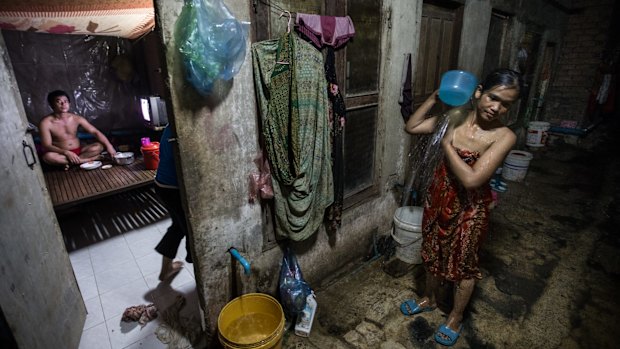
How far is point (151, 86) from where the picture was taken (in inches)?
299

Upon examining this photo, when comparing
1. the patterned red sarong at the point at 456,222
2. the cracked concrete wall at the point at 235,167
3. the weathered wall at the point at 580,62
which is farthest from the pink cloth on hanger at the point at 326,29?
the weathered wall at the point at 580,62

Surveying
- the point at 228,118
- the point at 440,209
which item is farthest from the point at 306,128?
the point at 440,209

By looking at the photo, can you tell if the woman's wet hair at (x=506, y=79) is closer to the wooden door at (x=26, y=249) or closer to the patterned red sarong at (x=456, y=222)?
the patterned red sarong at (x=456, y=222)

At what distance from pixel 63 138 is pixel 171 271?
3601 millimetres

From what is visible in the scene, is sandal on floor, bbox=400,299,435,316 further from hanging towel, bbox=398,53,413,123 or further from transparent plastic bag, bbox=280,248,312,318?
hanging towel, bbox=398,53,413,123

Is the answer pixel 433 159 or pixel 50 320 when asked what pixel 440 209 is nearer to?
pixel 433 159

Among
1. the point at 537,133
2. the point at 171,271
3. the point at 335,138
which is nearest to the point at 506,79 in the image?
the point at 335,138

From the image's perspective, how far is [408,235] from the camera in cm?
374

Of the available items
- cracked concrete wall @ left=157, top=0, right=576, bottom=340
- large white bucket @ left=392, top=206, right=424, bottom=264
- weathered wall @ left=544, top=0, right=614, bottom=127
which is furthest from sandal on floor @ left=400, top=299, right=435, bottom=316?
weathered wall @ left=544, top=0, right=614, bottom=127

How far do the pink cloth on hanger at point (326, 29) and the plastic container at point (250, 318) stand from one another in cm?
227

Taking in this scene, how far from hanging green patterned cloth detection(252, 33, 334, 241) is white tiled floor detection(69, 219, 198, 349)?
5.72ft

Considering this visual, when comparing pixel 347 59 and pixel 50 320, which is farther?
pixel 347 59

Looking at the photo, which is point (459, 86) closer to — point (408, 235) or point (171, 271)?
point (408, 235)

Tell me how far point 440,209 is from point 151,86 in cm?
752
